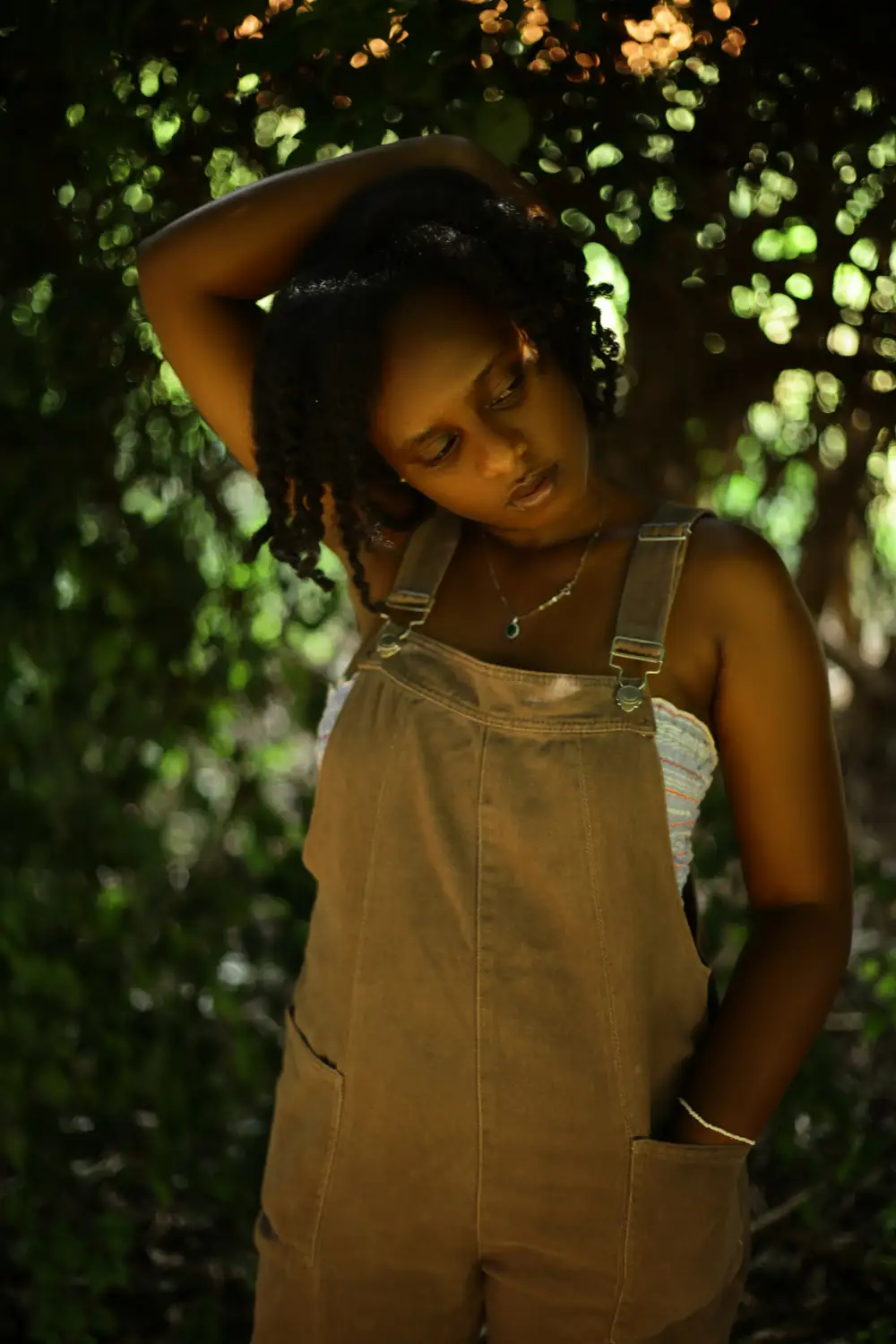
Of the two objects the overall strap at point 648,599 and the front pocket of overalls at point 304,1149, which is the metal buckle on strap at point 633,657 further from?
the front pocket of overalls at point 304,1149

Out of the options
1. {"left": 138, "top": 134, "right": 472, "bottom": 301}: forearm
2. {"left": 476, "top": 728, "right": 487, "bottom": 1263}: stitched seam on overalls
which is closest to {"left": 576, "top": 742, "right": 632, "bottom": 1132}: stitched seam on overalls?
{"left": 476, "top": 728, "right": 487, "bottom": 1263}: stitched seam on overalls

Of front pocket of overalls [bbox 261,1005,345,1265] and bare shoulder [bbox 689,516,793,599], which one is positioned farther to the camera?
front pocket of overalls [bbox 261,1005,345,1265]

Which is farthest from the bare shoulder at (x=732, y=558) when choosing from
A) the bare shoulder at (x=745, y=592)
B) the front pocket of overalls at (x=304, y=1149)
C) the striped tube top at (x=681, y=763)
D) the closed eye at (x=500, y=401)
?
the front pocket of overalls at (x=304, y=1149)

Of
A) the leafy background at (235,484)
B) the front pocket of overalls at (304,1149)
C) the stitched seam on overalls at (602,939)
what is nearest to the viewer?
the stitched seam on overalls at (602,939)

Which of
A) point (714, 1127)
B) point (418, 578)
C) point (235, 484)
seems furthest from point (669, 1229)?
point (235, 484)

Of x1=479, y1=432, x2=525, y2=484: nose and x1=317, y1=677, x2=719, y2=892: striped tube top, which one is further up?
x1=479, y1=432, x2=525, y2=484: nose

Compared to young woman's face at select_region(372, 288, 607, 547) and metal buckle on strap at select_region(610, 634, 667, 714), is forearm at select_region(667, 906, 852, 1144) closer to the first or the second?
metal buckle on strap at select_region(610, 634, 667, 714)

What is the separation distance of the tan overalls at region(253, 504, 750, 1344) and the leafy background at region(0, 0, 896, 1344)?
68 cm

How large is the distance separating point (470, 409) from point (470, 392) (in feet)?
0.06

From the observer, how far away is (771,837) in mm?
1514

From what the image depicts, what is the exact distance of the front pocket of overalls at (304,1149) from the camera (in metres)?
1.61

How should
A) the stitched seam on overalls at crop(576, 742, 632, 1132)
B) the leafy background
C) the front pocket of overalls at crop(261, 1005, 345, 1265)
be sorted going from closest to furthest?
1. the stitched seam on overalls at crop(576, 742, 632, 1132)
2. the front pocket of overalls at crop(261, 1005, 345, 1265)
3. the leafy background

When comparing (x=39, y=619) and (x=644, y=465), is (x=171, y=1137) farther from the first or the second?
(x=644, y=465)

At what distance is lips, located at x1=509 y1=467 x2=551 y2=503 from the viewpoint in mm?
1543
